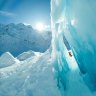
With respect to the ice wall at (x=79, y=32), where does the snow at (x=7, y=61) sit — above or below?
above

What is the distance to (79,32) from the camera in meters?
7.96

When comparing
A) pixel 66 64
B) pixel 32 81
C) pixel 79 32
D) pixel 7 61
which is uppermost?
pixel 7 61

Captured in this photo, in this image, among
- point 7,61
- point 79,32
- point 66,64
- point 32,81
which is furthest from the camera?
point 7,61

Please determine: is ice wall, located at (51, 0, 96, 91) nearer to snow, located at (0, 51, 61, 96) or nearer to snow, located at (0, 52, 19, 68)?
snow, located at (0, 51, 61, 96)

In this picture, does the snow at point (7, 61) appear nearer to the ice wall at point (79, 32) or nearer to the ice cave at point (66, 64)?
the ice cave at point (66, 64)

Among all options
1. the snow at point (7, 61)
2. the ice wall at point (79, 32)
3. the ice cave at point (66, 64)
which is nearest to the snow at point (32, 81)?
the ice cave at point (66, 64)

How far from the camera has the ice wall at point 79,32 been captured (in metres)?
7.50

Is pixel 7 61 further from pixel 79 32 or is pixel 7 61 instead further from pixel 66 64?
pixel 79 32

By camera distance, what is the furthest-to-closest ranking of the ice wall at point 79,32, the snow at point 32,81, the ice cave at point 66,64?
1. the snow at point 32,81
2. the ice cave at point 66,64
3. the ice wall at point 79,32

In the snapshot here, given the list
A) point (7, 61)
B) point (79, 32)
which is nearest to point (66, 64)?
point (79, 32)

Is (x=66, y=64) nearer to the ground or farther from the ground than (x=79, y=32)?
nearer to the ground

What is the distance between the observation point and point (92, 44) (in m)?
7.71

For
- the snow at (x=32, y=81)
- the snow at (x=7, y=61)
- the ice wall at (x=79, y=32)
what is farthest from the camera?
the snow at (x=7, y=61)

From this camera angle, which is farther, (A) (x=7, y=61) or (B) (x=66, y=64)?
(A) (x=7, y=61)
